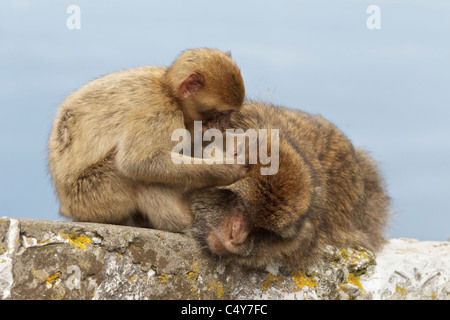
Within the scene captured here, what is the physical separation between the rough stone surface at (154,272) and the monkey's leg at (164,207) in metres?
0.13

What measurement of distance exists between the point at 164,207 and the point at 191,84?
3.70 feet

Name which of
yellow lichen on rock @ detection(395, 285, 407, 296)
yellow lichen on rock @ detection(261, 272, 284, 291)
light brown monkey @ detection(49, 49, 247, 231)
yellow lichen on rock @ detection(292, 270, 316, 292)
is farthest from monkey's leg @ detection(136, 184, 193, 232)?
yellow lichen on rock @ detection(395, 285, 407, 296)

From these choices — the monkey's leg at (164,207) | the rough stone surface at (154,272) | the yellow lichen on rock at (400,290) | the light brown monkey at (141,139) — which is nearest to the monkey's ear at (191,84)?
the light brown monkey at (141,139)

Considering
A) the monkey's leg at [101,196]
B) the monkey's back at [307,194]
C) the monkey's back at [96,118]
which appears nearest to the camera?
the monkey's back at [307,194]

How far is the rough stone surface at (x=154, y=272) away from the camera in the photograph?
459cm

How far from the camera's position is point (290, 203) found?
470 cm

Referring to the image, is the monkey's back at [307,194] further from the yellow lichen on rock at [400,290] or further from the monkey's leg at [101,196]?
the monkey's leg at [101,196]

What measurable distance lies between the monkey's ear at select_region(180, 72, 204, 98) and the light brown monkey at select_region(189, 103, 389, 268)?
60 cm

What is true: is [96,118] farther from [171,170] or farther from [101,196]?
[171,170]

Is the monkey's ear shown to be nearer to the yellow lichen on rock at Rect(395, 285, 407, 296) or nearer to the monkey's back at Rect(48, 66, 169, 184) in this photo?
the monkey's back at Rect(48, 66, 169, 184)

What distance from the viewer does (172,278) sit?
16.3 ft

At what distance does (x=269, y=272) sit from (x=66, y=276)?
1.77 metres
